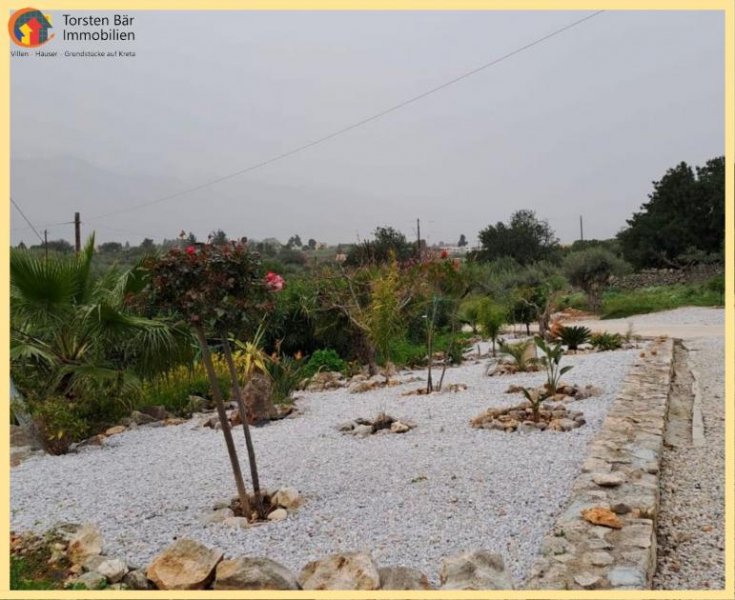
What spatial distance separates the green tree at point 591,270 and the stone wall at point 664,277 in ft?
18.4

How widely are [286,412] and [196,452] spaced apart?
1.62 metres

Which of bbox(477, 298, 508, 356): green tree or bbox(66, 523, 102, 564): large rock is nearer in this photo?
bbox(66, 523, 102, 564): large rock

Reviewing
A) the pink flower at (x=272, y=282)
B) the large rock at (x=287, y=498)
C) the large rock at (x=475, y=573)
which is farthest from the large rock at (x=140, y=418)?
the large rock at (x=475, y=573)

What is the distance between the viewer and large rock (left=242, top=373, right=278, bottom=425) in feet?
22.9

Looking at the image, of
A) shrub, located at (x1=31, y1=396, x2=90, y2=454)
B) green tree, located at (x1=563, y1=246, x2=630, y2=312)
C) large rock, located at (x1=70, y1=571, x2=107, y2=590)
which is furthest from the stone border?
green tree, located at (x1=563, y1=246, x2=630, y2=312)

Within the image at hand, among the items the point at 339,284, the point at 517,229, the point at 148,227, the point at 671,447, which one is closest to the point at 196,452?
the point at 671,447

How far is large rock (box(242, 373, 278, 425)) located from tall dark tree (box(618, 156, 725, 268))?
2507 centimetres

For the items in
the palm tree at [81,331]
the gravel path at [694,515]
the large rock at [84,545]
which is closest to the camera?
the gravel path at [694,515]

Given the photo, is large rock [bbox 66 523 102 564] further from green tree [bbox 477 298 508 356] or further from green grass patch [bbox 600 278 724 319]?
green grass patch [bbox 600 278 724 319]

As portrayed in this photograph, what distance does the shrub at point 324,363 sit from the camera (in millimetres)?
10680

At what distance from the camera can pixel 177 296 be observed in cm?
390

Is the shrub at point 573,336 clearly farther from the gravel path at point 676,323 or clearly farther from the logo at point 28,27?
the logo at point 28,27

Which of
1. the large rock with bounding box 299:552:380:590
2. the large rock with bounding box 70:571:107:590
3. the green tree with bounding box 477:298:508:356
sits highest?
the green tree with bounding box 477:298:508:356

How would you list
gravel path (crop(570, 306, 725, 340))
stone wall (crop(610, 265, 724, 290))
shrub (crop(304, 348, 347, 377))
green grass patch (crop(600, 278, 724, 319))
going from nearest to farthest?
shrub (crop(304, 348, 347, 377)) < gravel path (crop(570, 306, 725, 340)) < green grass patch (crop(600, 278, 724, 319)) < stone wall (crop(610, 265, 724, 290))
